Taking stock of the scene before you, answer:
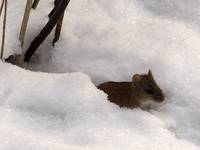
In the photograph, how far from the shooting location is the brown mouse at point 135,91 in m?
2.32

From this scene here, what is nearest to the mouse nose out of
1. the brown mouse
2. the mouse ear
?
the brown mouse

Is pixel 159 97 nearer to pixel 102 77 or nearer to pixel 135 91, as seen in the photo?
pixel 135 91

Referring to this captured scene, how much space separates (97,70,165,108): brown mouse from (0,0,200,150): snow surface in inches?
2.1

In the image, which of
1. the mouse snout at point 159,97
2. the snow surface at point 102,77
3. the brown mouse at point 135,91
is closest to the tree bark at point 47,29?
the snow surface at point 102,77

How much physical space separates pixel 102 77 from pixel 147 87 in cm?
22

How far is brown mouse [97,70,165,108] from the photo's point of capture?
2318 millimetres

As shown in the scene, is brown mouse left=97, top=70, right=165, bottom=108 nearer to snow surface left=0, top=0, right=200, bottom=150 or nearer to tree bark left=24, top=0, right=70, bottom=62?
snow surface left=0, top=0, right=200, bottom=150

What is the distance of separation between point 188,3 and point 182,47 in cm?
36

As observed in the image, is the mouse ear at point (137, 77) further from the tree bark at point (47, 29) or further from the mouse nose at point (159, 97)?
the tree bark at point (47, 29)

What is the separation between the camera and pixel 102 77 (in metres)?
2.44

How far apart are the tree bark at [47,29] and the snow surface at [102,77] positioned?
0.05m

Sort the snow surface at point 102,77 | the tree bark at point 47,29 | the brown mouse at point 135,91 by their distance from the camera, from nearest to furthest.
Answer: the snow surface at point 102,77, the tree bark at point 47,29, the brown mouse at point 135,91

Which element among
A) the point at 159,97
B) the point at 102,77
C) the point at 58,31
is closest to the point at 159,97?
the point at 159,97

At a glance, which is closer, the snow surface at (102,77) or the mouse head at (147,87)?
the snow surface at (102,77)
